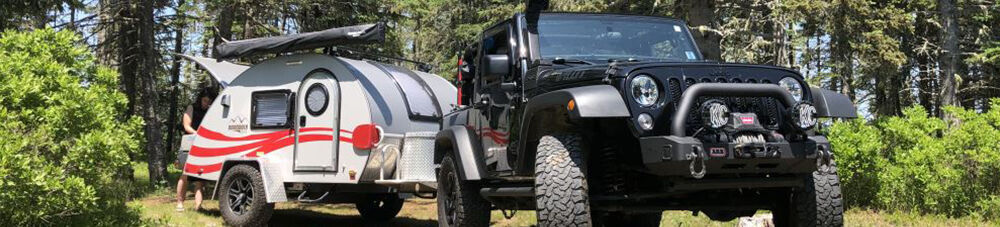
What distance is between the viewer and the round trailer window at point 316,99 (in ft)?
29.1

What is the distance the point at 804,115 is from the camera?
491 centimetres

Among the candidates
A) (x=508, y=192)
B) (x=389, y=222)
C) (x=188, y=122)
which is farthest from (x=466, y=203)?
(x=188, y=122)

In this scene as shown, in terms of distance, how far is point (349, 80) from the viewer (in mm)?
8727

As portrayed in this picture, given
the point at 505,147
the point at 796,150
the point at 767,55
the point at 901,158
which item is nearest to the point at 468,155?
the point at 505,147

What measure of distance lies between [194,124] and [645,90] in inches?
310

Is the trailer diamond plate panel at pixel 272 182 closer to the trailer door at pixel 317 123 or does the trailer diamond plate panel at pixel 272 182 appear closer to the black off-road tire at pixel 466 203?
the trailer door at pixel 317 123

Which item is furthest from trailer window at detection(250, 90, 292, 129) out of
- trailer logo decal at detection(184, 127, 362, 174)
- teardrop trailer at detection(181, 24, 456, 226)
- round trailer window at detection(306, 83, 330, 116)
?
round trailer window at detection(306, 83, 330, 116)

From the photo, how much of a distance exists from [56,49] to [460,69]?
3.46 metres

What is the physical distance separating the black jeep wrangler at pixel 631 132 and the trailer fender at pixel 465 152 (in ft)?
0.04

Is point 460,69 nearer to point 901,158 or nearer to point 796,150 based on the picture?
point 796,150

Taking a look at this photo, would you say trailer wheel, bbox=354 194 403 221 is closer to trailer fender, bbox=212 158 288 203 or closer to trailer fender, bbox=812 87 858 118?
trailer fender, bbox=212 158 288 203

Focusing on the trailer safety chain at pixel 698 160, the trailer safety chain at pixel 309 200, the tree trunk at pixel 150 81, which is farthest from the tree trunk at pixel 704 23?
the tree trunk at pixel 150 81

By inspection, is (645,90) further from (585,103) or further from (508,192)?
(508,192)

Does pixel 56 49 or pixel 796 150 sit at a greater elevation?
pixel 56 49
